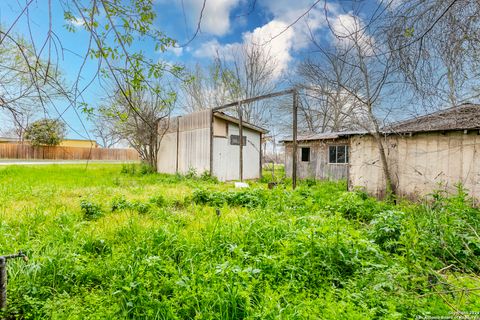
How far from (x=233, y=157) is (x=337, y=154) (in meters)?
5.04

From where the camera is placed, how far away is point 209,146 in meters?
10.6

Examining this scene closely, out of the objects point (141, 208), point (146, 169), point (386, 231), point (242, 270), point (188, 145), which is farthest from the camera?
point (146, 169)

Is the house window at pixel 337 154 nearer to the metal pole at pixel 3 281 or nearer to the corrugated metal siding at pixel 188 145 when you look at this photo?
the corrugated metal siding at pixel 188 145

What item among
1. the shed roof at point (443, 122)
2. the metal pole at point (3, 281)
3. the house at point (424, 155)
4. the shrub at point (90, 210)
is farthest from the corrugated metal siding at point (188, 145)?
the metal pole at point (3, 281)

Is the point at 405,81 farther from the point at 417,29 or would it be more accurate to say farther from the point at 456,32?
the point at 417,29

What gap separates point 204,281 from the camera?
6.71 feet

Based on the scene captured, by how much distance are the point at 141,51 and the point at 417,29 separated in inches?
98.7

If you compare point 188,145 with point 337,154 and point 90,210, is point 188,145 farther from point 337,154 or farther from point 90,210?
point 90,210

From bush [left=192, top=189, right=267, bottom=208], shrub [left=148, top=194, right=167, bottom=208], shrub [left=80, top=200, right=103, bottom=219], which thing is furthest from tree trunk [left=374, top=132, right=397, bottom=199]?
shrub [left=80, top=200, right=103, bottom=219]

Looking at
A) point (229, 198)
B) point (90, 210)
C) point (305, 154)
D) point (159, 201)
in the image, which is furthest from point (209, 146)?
point (90, 210)

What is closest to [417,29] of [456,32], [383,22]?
[383,22]

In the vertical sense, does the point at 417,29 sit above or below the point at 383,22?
below

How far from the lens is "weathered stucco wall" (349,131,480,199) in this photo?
555cm

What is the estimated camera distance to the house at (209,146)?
10.6 m
